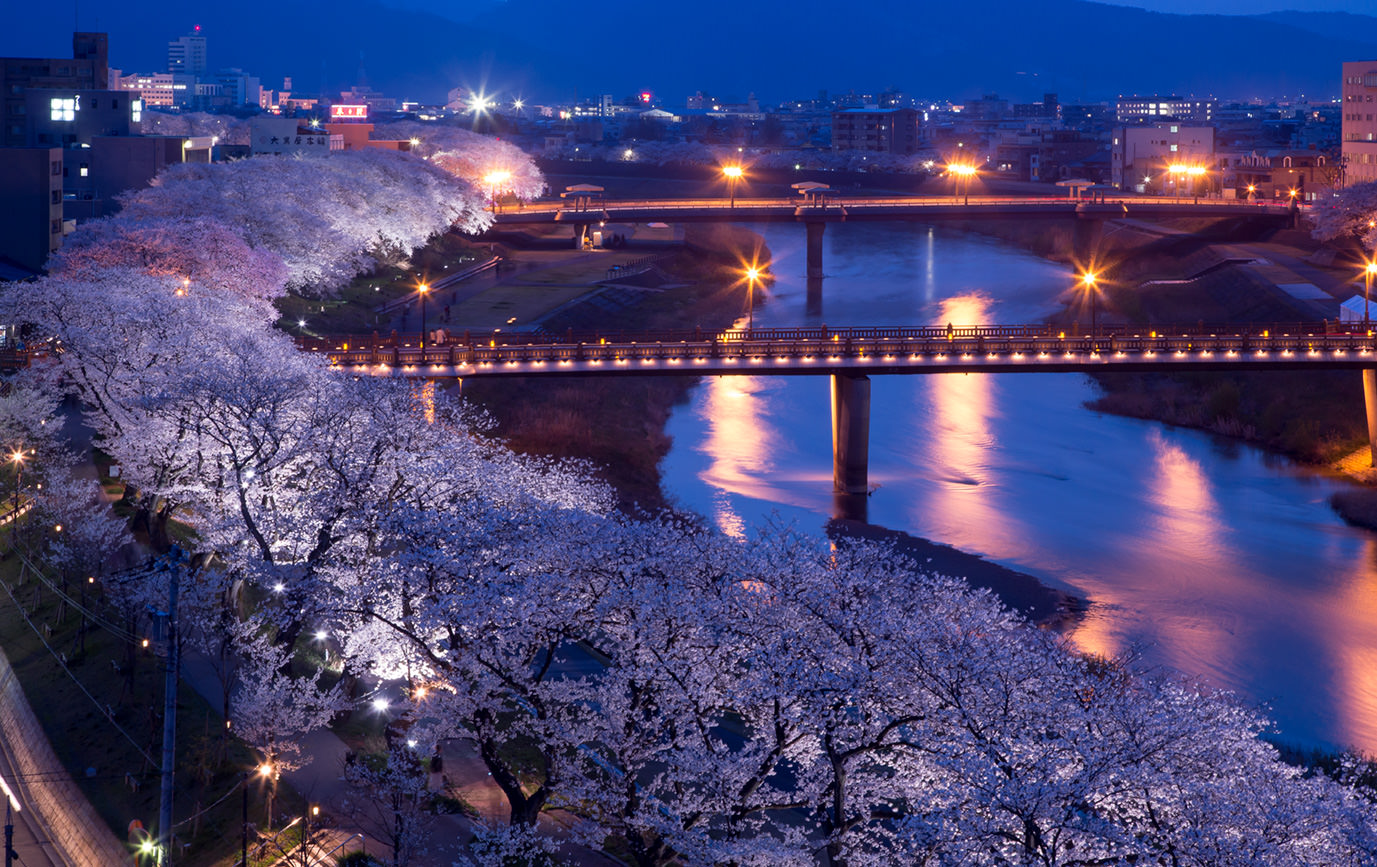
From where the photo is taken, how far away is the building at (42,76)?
68.5 m

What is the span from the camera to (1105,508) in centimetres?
3441

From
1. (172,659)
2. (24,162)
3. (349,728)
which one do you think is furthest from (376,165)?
(172,659)

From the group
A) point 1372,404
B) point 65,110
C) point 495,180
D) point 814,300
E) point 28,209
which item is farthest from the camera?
point 495,180

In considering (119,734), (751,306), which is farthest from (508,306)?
(119,734)

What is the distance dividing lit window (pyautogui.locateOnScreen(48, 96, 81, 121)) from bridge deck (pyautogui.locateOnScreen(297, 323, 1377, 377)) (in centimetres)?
3509

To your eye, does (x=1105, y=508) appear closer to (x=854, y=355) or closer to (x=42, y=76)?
(x=854, y=355)

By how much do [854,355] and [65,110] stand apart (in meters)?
45.3

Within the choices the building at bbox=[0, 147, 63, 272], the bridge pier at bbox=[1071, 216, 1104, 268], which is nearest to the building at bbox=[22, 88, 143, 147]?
the building at bbox=[0, 147, 63, 272]

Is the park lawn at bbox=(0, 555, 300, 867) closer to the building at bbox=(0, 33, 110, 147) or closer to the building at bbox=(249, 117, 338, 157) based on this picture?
the building at bbox=(0, 33, 110, 147)

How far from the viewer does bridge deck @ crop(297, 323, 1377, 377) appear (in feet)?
111

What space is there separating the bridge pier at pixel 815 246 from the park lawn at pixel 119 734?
158 ft

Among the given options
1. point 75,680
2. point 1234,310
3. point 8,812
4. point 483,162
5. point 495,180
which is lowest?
point 8,812

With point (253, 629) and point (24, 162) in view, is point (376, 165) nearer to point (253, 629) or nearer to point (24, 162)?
point (24, 162)

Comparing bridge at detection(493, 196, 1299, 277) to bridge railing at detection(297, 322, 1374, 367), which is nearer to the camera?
bridge railing at detection(297, 322, 1374, 367)
